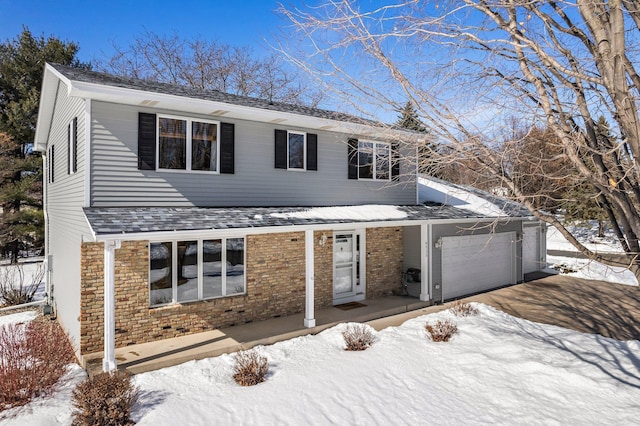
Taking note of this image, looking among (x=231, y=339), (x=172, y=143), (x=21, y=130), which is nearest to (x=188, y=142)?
(x=172, y=143)

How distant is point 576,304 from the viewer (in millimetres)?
11875

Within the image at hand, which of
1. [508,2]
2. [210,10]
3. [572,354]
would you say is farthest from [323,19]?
[210,10]

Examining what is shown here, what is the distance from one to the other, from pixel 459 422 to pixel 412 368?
70.1 inches

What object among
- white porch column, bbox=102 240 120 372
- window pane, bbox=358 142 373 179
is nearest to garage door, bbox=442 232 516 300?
window pane, bbox=358 142 373 179

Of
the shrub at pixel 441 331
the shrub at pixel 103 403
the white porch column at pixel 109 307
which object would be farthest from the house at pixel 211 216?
the shrub at pixel 441 331

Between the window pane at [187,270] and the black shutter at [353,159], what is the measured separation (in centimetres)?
518

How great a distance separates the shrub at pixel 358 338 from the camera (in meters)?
8.05

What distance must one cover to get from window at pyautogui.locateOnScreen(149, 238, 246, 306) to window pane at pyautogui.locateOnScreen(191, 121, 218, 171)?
1828mm

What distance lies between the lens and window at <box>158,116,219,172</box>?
29.1ft

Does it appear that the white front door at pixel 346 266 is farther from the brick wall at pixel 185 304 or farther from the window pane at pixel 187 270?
the window pane at pixel 187 270

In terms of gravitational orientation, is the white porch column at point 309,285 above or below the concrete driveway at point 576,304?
above

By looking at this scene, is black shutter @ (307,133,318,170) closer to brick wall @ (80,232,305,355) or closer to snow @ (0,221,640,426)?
brick wall @ (80,232,305,355)

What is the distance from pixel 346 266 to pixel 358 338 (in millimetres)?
3688

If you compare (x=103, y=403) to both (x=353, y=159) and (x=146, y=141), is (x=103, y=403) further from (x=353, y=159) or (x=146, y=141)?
(x=353, y=159)
